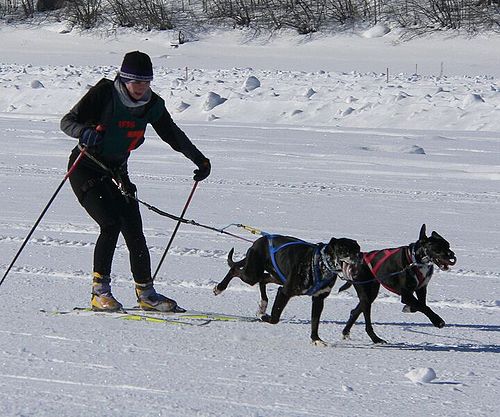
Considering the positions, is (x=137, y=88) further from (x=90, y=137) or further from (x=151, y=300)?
(x=151, y=300)

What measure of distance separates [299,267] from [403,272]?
0.59 meters

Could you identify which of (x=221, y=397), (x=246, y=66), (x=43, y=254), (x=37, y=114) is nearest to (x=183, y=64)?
(x=246, y=66)

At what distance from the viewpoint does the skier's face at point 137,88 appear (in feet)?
18.2

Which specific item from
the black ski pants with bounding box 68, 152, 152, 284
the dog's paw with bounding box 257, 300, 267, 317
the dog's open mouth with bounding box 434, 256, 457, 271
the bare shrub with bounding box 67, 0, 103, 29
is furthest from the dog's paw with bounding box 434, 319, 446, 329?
the bare shrub with bounding box 67, 0, 103, 29

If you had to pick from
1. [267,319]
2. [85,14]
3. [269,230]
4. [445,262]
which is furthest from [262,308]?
[85,14]

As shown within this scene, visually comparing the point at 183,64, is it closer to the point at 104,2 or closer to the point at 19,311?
the point at 104,2

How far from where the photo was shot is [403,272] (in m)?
5.50

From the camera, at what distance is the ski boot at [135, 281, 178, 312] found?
5996 mm

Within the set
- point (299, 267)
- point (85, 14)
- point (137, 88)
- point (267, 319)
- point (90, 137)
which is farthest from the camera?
point (85, 14)

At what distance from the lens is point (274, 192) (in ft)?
36.0

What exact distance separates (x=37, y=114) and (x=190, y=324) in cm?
1396

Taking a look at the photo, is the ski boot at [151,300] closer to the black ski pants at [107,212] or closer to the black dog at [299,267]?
the black ski pants at [107,212]

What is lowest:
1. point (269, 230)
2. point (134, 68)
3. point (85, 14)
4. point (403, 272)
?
point (85, 14)

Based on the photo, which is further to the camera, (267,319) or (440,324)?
(267,319)
